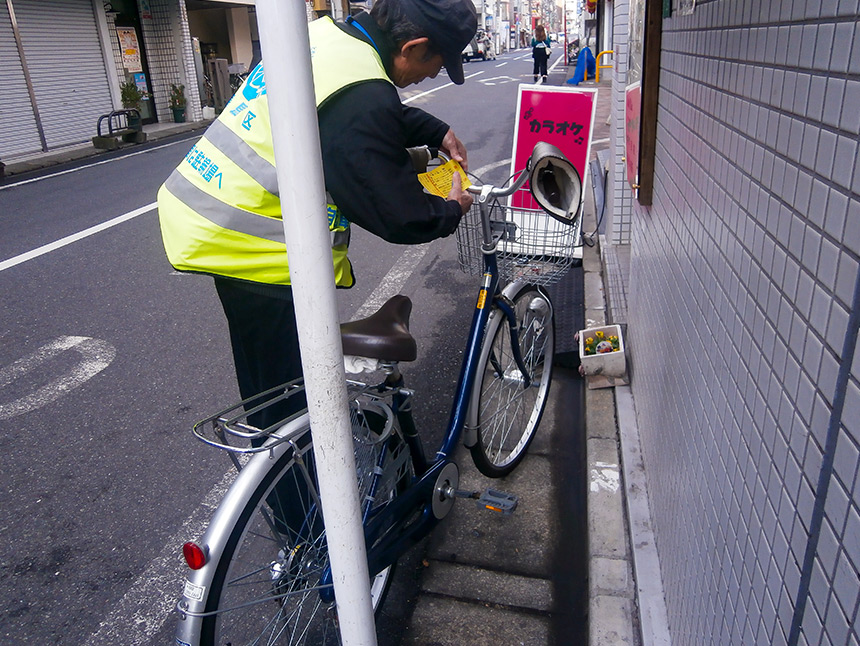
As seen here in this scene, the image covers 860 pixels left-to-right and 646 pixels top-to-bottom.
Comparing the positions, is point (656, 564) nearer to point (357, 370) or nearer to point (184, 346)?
point (357, 370)

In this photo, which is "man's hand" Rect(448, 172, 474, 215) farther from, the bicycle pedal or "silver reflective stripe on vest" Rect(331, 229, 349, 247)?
the bicycle pedal

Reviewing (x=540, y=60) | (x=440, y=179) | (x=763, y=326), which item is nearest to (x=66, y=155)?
(x=440, y=179)

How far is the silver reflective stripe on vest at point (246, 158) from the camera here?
2037mm

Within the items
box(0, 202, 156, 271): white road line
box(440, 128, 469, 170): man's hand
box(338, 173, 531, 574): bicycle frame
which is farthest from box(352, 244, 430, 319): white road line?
box(0, 202, 156, 271): white road line

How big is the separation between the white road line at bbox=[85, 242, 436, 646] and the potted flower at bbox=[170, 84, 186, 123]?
59.5 ft

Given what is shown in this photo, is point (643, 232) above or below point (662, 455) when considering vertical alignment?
above

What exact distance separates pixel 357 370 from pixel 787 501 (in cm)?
132

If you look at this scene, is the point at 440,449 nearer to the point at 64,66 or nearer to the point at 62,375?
the point at 62,375

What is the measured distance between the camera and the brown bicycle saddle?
217cm

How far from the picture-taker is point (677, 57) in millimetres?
2529

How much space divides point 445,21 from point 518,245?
1.01 metres

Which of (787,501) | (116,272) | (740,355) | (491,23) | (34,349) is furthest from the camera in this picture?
(491,23)

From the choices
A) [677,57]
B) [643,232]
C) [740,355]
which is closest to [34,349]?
[643,232]

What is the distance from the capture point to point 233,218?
2.08 metres
